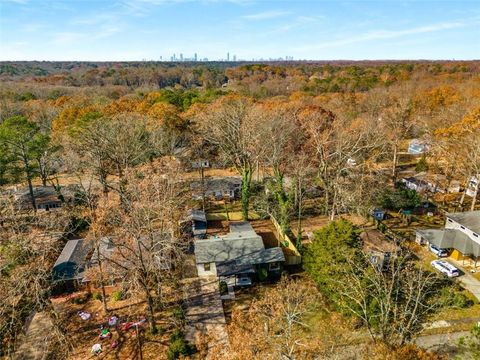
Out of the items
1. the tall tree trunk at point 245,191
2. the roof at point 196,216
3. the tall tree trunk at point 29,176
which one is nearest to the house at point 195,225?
the roof at point 196,216

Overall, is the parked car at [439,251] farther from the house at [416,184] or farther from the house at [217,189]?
the house at [217,189]

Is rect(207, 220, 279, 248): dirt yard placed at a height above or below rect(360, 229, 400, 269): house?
below

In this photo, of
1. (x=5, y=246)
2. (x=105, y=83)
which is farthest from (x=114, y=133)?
(x=105, y=83)

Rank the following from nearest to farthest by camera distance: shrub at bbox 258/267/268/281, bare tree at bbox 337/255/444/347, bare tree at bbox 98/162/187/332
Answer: bare tree at bbox 337/255/444/347, bare tree at bbox 98/162/187/332, shrub at bbox 258/267/268/281

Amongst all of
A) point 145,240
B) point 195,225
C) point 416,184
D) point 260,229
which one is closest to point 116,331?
point 145,240

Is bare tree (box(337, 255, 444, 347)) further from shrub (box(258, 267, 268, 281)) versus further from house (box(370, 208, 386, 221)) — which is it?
house (box(370, 208, 386, 221))

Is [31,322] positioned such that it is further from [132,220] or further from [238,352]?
[238,352]

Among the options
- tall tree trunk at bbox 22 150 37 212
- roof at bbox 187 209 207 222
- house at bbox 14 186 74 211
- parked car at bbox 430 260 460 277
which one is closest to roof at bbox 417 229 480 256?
parked car at bbox 430 260 460 277

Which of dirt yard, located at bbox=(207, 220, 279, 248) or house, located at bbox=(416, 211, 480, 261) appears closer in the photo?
house, located at bbox=(416, 211, 480, 261)
